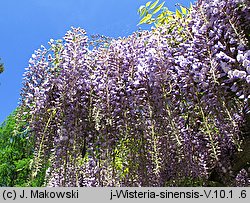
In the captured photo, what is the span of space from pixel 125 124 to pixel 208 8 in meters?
0.71

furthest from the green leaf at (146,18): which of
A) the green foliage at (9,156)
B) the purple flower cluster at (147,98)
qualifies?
the green foliage at (9,156)

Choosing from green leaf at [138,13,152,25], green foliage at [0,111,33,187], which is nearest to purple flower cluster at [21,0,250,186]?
green leaf at [138,13,152,25]

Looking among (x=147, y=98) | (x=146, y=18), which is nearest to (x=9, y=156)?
(x=146, y=18)

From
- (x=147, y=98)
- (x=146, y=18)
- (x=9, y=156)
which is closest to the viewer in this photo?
(x=147, y=98)

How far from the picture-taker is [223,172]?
2357 mm

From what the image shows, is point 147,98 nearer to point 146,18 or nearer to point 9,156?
point 146,18

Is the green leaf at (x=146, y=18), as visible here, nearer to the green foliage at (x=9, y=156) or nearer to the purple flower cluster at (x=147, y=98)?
the purple flower cluster at (x=147, y=98)

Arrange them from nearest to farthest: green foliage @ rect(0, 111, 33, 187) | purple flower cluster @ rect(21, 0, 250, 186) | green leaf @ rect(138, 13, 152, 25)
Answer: purple flower cluster @ rect(21, 0, 250, 186), green leaf @ rect(138, 13, 152, 25), green foliage @ rect(0, 111, 33, 187)

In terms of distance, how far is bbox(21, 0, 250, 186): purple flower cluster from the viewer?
186cm

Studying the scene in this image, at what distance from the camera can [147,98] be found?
1.93m

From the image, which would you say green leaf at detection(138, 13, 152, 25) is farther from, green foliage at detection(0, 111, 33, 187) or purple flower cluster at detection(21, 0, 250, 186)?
green foliage at detection(0, 111, 33, 187)

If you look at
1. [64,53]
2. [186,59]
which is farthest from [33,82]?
→ [186,59]

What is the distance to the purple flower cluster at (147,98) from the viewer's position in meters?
1.86

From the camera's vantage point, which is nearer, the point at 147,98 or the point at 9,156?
the point at 147,98
